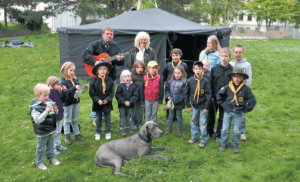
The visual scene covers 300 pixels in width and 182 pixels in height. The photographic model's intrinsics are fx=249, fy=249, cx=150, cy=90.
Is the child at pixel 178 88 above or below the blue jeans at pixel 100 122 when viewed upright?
above

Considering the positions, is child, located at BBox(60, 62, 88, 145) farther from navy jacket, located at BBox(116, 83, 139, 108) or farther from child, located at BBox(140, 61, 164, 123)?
child, located at BBox(140, 61, 164, 123)

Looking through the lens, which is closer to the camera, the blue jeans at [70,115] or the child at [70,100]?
the child at [70,100]

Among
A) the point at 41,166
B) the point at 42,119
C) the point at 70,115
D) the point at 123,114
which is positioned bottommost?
the point at 41,166

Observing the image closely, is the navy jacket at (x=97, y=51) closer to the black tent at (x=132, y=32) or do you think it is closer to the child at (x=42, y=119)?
the child at (x=42, y=119)

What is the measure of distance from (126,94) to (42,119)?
2.02 metres

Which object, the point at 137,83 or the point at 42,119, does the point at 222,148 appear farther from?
the point at 42,119

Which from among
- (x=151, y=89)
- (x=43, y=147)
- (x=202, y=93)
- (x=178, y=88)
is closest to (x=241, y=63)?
(x=202, y=93)

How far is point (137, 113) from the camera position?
590 centimetres

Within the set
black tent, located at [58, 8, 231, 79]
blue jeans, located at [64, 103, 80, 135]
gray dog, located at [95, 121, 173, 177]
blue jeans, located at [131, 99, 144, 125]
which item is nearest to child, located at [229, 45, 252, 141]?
gray dog, located at [95, 121, 173, 177]

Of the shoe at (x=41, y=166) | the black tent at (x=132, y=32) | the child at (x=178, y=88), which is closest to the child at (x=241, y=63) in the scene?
the child at (x=178, y=88)

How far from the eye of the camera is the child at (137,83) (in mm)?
5492

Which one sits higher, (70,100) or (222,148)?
(70,100)

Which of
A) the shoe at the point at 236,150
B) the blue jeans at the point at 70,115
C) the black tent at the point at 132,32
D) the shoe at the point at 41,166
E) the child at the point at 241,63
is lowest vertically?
the shoe at the point at 41,166

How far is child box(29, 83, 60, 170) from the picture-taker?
12.6 ft
